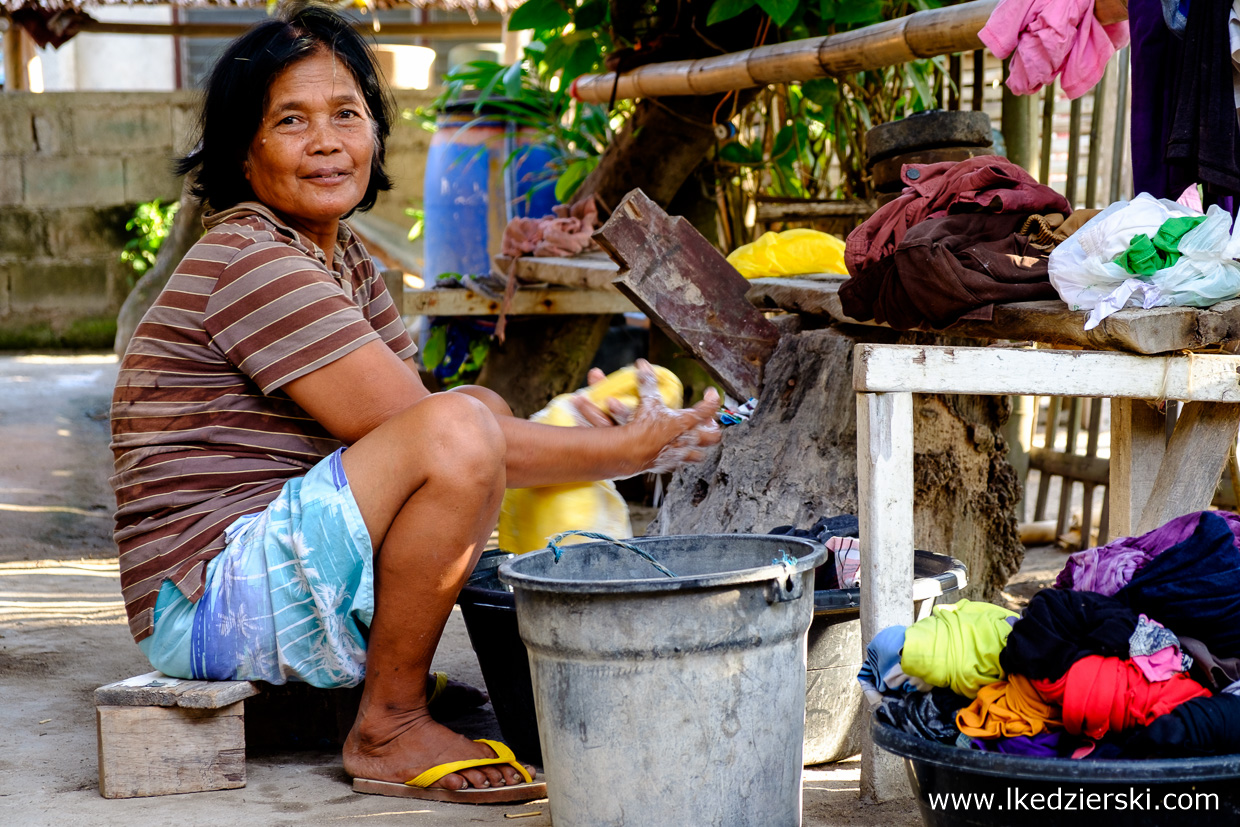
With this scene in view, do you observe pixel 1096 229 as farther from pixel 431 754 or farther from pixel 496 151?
pixel 496 151

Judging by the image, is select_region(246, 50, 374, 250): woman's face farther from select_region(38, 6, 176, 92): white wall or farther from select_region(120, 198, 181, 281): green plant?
select_region(38, 6, 176, 92): white wall

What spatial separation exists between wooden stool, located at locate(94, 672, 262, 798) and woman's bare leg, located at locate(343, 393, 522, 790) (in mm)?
220

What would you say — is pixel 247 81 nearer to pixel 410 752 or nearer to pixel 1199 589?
pixel 410 752

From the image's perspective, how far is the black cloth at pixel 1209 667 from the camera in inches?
59.4

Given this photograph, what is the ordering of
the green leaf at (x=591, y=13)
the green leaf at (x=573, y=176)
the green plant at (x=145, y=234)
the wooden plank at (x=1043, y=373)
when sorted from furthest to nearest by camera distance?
the green plant at (x=145, y=234), the green leaf at (x=573, y=176), the green leaf at (x=591, y=13), the wooden plank at (x=1043, y=373)

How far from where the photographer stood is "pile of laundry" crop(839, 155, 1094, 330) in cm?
232

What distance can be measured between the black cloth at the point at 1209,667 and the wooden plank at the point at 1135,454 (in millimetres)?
759

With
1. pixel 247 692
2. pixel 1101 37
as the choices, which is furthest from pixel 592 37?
pixel 247 692

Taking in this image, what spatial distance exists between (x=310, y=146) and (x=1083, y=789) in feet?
5.63

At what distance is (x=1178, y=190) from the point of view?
253 cm

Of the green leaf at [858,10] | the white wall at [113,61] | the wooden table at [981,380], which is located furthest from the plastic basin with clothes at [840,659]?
the white wall at [113,61]

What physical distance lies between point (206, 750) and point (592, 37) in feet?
12.1

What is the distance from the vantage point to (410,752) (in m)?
2.20

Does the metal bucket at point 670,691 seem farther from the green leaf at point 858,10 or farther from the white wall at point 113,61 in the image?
the white wall at point 113,61
